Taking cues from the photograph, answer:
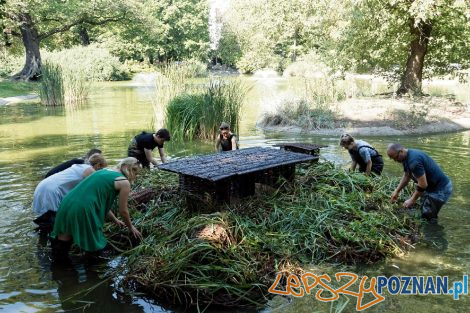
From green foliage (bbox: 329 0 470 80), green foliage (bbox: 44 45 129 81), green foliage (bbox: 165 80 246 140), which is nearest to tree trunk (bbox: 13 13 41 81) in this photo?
green foliage (bbox: 44 45 129 81)

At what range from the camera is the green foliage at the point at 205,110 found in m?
12.0

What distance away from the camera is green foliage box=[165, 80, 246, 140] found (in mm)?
11969

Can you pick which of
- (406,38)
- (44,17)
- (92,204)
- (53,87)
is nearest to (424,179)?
(92,204)

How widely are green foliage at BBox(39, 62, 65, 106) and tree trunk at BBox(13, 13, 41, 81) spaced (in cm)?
1187

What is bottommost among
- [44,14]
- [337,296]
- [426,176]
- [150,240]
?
[337,296]

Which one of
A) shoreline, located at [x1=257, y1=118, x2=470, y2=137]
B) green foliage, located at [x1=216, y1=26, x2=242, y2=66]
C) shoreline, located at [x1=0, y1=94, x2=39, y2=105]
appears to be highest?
green foliage, located at [x1=216, y1=26, x2=242, y2=66]

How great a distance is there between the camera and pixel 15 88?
95.5 ft

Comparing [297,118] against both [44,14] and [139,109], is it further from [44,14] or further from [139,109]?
[44,14]

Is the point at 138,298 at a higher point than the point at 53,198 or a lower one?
lower

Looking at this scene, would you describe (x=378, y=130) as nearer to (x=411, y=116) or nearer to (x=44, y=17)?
(x=411, y=116)

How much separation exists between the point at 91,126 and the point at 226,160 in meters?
11.3

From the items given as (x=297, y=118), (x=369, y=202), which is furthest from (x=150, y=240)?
(x=297, y=118)

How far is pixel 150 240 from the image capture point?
525cm

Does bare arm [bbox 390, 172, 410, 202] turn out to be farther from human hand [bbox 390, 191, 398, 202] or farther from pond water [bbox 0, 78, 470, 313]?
pond water [bbox 0, 78, 470, 313]
